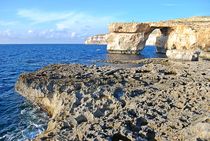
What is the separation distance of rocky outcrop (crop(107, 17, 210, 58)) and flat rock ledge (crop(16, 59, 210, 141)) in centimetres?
4595

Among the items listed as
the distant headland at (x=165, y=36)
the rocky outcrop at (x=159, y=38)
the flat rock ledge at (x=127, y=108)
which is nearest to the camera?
the flat rock ledge at (x=127, y=108)

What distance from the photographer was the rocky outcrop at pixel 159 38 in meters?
70.8

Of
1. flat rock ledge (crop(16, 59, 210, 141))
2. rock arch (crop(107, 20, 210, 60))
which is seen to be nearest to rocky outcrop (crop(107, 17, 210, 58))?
rock arch (crop(107, 20, 210, 60))

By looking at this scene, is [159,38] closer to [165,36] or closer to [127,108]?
[165,36]

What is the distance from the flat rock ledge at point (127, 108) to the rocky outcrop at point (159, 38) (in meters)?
46.0

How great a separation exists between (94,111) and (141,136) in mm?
3527

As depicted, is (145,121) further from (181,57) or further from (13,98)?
(181,57)

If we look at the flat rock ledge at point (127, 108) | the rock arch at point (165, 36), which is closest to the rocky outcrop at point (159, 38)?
the rock arch at point (165, 36)

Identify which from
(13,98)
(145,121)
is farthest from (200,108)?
(13,98)

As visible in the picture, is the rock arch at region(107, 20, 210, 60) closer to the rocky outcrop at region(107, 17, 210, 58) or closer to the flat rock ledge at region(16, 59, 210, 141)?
the rocky outcrop at region(107, 17, 210, 58)

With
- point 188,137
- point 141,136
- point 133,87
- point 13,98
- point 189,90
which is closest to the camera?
point 188,137

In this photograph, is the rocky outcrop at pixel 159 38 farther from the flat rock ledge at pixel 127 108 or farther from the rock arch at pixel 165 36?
the flat rock ledge at pixel 127 108

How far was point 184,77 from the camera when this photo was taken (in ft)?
89.4

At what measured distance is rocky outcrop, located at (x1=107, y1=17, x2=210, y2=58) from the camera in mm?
70750
